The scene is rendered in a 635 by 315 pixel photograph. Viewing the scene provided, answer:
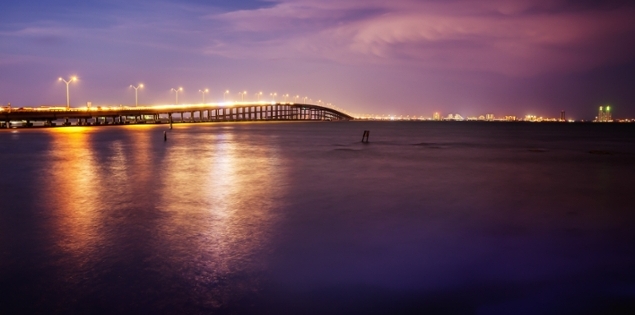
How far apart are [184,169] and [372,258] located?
1616 cm

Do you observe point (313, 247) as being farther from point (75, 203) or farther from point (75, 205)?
point (75, 203)

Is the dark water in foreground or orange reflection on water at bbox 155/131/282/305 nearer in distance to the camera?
the dark water in foreground

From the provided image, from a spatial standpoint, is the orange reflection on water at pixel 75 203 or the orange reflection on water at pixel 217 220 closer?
the orange reflection on water at pixel 217 220

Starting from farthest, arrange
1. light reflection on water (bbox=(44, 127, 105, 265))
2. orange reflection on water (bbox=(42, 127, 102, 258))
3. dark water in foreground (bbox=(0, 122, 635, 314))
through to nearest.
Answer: orange reflection on water (bbox=(42, 127, 102, 258)), light reflection on water (bbox=(44, 127, 105, 265)), dark water in foreground (bbox=(0, 122, 635, 314))

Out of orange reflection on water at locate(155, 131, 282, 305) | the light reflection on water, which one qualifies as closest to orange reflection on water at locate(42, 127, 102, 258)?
the light reflection on water

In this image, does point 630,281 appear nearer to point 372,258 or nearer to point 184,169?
point 372,258

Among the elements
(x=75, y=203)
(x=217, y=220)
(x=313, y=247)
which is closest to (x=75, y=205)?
(x=75, y=203)

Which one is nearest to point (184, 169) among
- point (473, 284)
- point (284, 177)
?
point (284, 177)

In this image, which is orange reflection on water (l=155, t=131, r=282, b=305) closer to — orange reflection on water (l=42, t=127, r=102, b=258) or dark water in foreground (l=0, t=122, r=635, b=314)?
dark water in foreground (l=0, t=122, r=635, b=314)

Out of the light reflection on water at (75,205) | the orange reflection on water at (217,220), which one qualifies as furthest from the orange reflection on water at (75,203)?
the orange reflection on water at (217,220)

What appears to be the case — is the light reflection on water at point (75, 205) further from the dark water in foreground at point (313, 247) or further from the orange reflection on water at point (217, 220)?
the orange reflection on water at point (217, 220)

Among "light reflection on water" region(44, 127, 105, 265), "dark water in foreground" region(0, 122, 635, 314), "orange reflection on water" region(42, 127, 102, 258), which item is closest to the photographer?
"dark water in foreground" region(0, 122, 635, 314)

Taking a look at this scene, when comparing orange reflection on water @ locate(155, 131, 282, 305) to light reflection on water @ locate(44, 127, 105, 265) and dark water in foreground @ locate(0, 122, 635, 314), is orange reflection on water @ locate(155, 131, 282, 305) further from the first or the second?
light reflection on water @ locate(44, 127, 105, 265)

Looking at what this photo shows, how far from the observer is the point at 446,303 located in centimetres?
693
